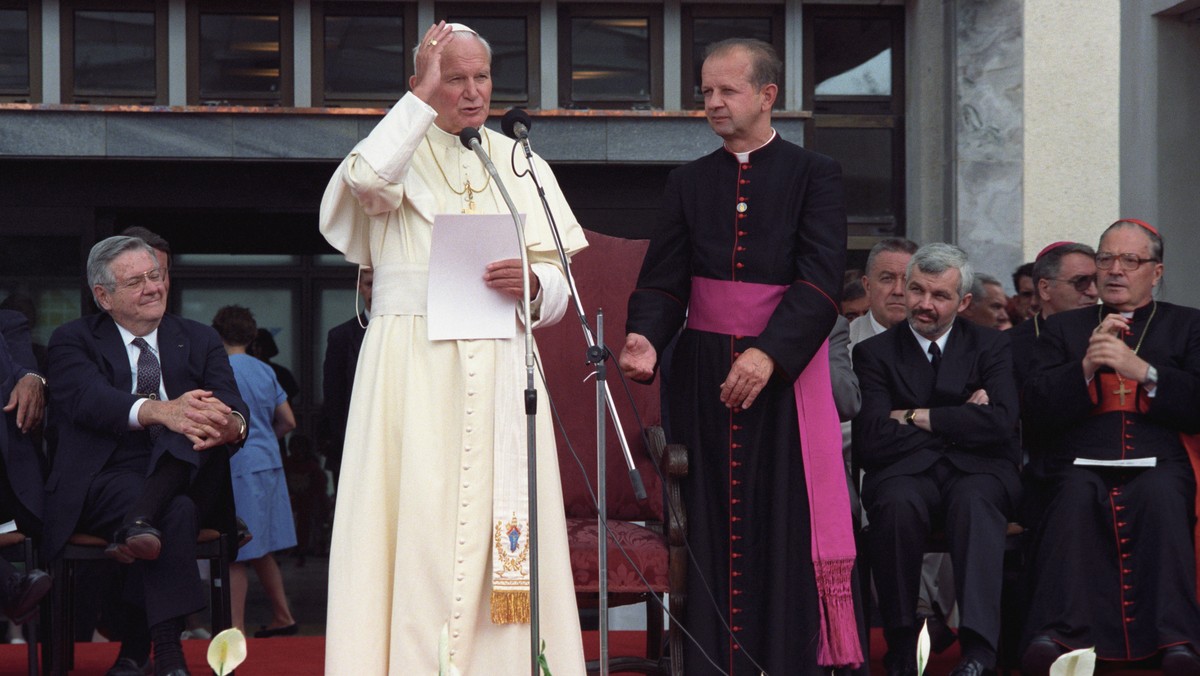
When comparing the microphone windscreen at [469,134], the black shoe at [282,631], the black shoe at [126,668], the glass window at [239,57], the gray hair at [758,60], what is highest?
the glass window at [239,57]

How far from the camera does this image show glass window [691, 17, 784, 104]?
10.3 m

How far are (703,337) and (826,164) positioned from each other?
64 cm

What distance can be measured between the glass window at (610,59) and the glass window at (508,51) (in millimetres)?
304

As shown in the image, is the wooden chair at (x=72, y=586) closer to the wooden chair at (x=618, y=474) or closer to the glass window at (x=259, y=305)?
the wooden chair at (x=618, y=474)

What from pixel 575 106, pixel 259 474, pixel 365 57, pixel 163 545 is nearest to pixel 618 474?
pixel 163 545

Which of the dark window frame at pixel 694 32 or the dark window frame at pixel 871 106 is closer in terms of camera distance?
the dark window frame at pixel 694 32

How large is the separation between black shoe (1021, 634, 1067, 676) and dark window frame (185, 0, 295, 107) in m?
6.06

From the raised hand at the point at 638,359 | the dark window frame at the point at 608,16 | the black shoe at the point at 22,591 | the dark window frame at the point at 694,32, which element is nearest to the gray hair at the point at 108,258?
the black shoe at the point at 22,591

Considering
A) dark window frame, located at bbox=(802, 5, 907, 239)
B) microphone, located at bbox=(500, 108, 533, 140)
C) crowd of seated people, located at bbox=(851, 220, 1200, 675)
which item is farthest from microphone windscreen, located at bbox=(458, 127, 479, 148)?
dark window frame, located at bbox=(802, 5, 907, 239)

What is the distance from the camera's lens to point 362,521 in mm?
A: 4324

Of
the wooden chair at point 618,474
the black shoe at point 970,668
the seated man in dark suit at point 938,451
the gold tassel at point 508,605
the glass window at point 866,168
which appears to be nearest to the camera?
the gold tassel at point 508,605

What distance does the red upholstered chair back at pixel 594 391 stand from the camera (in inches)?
222

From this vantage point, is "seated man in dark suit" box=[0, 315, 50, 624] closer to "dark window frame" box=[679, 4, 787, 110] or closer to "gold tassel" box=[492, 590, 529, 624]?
"gold tassel" box=[492, 590, 529, 624]

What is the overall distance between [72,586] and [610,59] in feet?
17.8
